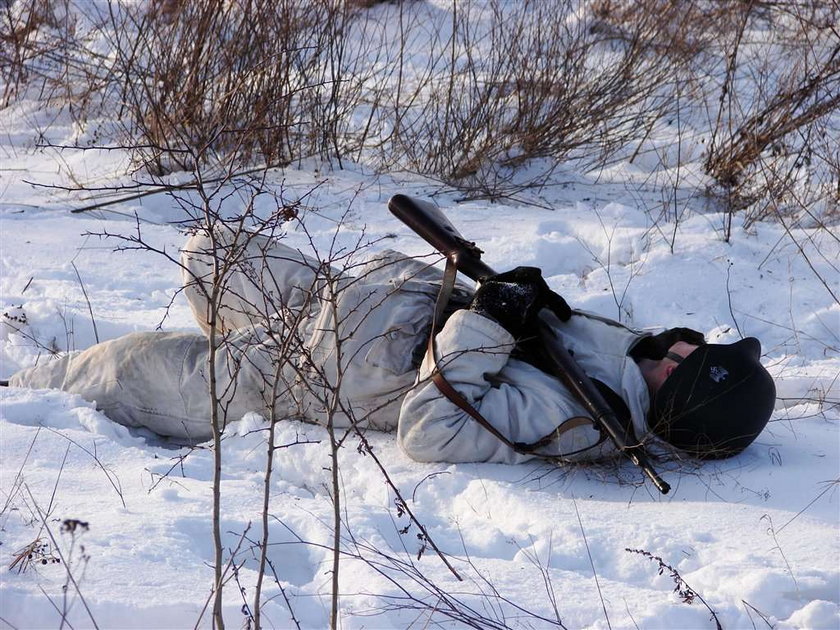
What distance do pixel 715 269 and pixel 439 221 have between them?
5.71 ft

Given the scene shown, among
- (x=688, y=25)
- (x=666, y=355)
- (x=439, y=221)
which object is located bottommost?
(x=666, y=355)

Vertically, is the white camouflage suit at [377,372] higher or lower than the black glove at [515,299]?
lower

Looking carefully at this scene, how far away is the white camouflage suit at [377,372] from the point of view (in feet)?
9.36

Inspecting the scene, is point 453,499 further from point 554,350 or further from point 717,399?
point 717,399

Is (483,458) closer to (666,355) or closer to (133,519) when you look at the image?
(666,355)

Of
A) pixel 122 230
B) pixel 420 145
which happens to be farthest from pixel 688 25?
pixel 122 230

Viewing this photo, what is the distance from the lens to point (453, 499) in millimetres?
2742

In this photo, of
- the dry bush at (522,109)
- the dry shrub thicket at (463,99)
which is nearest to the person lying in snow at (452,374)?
the dry shrub thicket at (463,99)

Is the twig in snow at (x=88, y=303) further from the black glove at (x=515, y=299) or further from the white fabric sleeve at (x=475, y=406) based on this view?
the black glove at (x=515, y=299)

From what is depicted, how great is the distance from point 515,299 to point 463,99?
3.23 metres

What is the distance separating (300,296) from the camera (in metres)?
3.45

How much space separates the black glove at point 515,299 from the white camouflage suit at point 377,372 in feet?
0.17

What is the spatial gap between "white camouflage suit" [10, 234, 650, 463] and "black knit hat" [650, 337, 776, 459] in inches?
5.6

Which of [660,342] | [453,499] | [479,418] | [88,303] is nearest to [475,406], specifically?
[479,418]
